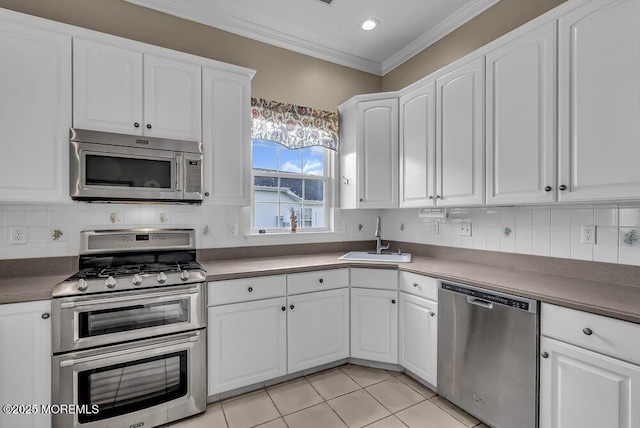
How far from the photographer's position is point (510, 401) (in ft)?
5.47

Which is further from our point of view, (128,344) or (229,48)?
(229,48)

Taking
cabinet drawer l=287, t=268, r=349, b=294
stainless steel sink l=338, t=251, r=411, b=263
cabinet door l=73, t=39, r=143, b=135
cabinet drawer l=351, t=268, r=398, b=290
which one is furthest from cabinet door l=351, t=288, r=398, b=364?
cabinet door l=73, t=39, r=143, b=135

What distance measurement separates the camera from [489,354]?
5.80 feet

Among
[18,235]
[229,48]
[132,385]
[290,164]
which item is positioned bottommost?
[132,385]

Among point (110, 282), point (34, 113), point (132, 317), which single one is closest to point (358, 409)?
point (132, 317)

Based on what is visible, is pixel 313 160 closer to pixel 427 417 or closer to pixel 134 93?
pixel 134 93

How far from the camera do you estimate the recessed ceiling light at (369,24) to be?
104 inches

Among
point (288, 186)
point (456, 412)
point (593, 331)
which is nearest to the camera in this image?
point (593, 331)

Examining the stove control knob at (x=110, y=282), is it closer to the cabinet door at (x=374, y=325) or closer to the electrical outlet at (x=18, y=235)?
the electrical outlet at (x=18, y=235)

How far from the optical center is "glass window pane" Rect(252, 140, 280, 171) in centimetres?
289

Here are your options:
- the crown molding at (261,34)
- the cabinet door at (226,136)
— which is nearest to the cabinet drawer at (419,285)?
the cabinet door at (226,136)

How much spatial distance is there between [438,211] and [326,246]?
3.66 ft

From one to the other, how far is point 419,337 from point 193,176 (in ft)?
6.53

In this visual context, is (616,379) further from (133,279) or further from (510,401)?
(133,279)
